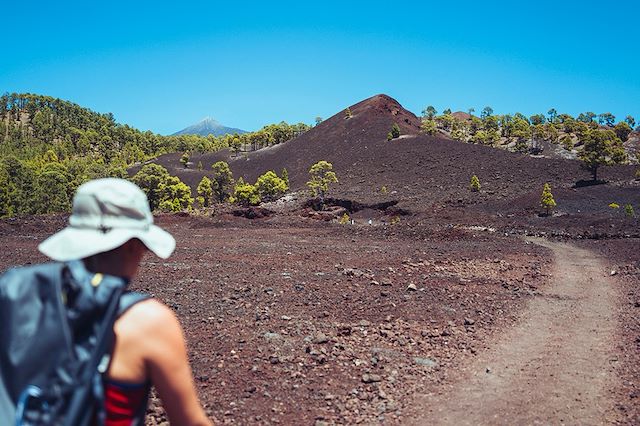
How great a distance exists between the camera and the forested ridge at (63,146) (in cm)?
4582

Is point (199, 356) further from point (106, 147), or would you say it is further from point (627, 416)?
point (106, 147)

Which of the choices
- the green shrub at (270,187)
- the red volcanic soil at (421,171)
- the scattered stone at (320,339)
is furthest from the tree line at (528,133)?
the scattered stone at (320,339)

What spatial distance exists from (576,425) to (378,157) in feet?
188

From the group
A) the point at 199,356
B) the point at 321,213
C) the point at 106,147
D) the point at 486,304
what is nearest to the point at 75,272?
the point at 199,356

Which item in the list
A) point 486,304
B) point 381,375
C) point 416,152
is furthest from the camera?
point 416,152

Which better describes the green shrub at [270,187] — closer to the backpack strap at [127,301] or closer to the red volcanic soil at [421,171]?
the red volcanic soil at [421,171]

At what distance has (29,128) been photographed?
128 metres

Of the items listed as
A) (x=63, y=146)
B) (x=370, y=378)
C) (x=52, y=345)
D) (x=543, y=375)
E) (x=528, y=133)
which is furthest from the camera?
(x=63, y=146)

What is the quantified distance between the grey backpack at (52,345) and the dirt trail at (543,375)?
4394 millimetres

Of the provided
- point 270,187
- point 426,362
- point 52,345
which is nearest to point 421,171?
point 270,187

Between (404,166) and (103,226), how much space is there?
5536 cm

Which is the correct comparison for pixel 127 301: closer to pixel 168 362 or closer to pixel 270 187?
pixel 168 362

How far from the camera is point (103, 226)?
1.83m

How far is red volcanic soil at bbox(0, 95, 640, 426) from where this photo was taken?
5512 mm
